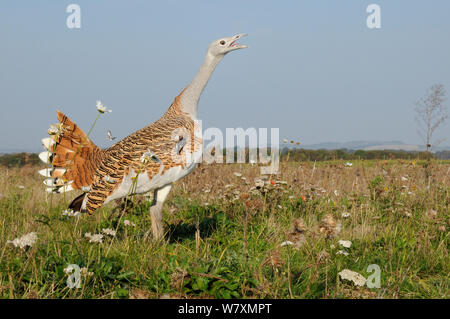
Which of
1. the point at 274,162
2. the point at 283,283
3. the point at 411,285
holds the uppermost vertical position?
the point at 274,162

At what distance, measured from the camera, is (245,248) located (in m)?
2.79

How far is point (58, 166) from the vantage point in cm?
509

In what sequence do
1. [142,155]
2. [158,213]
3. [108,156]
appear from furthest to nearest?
1. [108,156]
2. [158,213]
3. [142,155]

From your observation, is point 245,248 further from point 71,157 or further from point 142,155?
point 71,157

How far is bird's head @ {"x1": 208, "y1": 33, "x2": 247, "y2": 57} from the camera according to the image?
16.0 ft

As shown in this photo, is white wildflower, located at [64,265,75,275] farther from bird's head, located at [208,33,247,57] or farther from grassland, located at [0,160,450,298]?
bird's head, located at [208,33,247,57]

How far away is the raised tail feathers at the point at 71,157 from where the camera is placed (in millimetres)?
4855

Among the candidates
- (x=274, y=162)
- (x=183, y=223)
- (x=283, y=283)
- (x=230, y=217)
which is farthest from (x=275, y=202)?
(x=283, y=283)

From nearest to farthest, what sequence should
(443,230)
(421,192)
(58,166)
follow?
1. (443,230)
2. (58,166)
3. (421,192)

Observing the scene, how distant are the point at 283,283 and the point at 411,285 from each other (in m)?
1.28

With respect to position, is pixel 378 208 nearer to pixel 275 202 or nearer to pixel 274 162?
pixel 275 202

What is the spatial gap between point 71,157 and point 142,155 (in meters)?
1.34

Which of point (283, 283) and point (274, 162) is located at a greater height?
point (274, 162)

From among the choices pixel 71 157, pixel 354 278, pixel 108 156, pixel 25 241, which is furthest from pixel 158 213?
pixel 354 278
